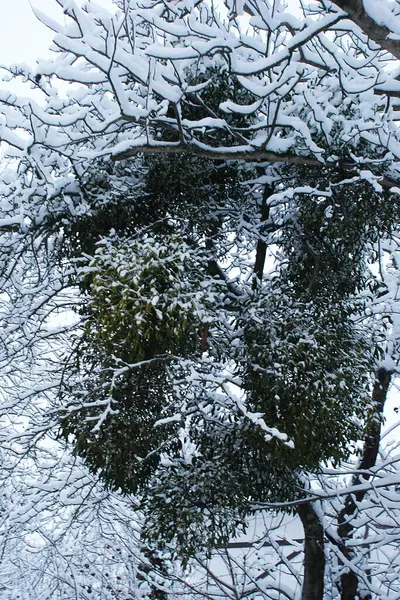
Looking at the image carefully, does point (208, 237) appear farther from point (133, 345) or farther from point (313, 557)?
point (313, 557)

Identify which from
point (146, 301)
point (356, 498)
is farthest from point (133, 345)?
point (356, 498)

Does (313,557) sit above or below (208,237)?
below

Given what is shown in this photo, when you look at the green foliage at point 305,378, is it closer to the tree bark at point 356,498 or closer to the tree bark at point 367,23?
the tree bark at point 356,498

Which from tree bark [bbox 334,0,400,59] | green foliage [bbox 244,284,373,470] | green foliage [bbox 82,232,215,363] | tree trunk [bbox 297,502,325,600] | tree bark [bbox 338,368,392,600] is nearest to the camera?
tree bark [bbox 334,0,400,59]

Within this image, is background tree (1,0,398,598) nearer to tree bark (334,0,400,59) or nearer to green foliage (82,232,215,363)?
green foliage (82,232,215,363)

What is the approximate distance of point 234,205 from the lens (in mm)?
4430

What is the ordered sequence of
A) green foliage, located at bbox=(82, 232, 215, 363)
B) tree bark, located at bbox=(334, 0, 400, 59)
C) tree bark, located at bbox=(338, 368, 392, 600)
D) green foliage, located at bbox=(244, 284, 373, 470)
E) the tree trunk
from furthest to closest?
tree bark, located at bbox=(338, 368, 392, 600) → the tree trunk → green foliage, located at bbox=(244, 284, 373, 470) → green foliage, located at bbox=(82, 232, 215, 363) → tree bark, located at bbox=(334, 0, 400, 59)

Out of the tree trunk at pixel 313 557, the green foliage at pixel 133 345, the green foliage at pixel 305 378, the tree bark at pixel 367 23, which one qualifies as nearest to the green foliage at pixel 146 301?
the green foliage at pixel 133 345

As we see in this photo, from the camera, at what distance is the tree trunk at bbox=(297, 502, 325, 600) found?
178 inches

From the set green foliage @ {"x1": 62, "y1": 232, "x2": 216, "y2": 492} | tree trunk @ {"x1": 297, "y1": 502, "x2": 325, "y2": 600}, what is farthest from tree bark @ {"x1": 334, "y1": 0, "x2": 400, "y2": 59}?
tree trunk @ {"x1": 297, "y1": 502, "x2": 325, "y2": 600}

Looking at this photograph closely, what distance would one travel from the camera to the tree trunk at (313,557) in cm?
453

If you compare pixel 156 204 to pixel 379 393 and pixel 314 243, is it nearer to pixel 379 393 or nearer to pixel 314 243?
pixel 314 243

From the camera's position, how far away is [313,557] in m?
4.55

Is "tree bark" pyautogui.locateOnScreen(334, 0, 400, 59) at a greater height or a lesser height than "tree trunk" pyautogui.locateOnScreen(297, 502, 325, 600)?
greater
